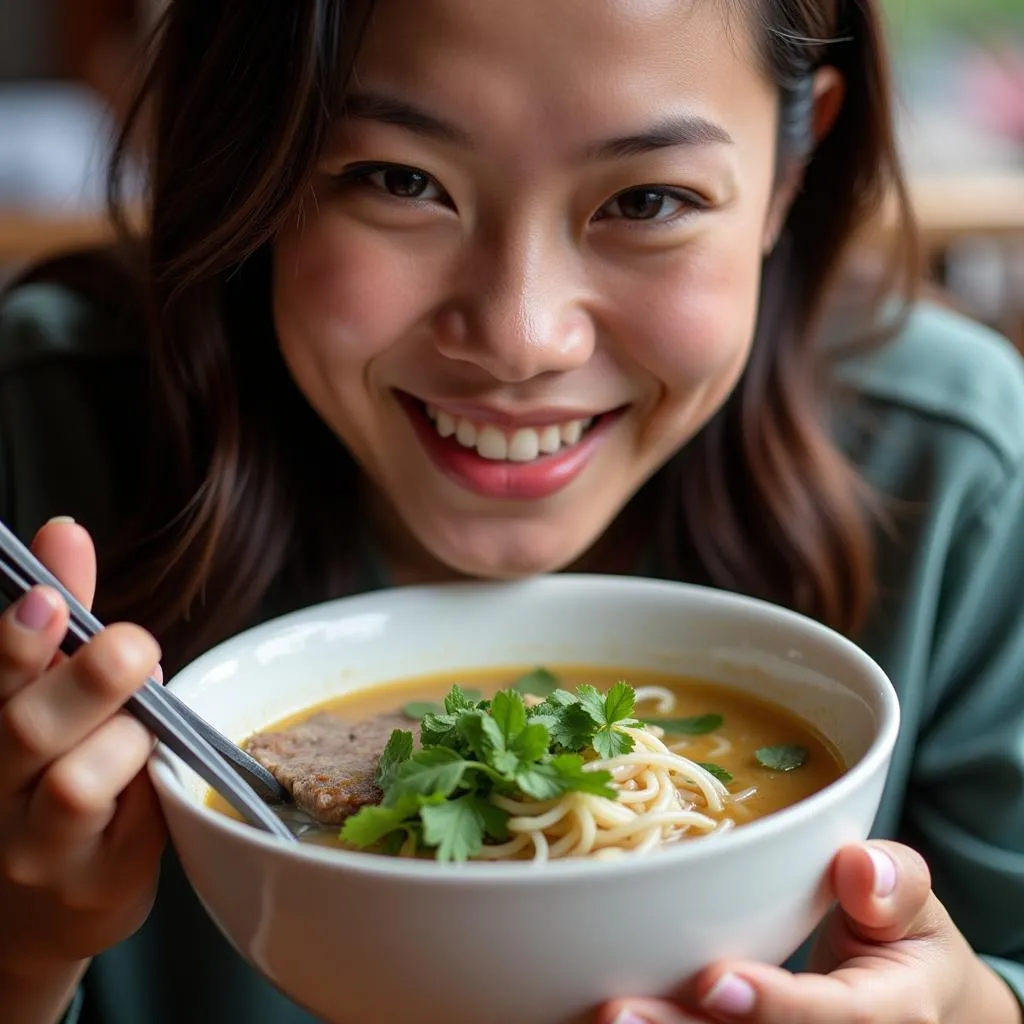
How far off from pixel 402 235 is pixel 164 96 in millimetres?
332

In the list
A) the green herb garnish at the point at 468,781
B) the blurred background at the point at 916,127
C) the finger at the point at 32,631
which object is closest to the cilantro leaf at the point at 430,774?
the green herb garnish at the point at 468,781

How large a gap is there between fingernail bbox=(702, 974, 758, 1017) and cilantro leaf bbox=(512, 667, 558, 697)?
0.42 metres

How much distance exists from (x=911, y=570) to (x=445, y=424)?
59cm

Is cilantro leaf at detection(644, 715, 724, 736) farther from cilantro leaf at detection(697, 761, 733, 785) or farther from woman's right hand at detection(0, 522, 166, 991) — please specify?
woman's right hand at detection(0, 522, 166, 991)

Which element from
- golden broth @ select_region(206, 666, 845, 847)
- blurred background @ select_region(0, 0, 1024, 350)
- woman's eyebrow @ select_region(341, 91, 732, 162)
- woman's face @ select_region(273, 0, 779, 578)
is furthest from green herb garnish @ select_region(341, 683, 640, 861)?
blurred background @ select_region(0, 0, 1024, 350)

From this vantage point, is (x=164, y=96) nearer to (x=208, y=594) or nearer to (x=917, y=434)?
(x=208, y=594)

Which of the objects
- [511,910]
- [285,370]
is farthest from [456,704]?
[285,370]

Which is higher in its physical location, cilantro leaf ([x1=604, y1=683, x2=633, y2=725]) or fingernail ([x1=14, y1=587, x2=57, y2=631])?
fingernail ([x1=14, y1=587, x2=57, y2=631])

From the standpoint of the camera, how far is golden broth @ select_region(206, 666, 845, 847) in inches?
42.3

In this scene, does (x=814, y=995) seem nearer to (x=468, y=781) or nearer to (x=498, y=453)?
(x=468, y=781)

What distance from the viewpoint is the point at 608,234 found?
46.9 inches

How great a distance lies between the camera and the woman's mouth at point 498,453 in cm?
129

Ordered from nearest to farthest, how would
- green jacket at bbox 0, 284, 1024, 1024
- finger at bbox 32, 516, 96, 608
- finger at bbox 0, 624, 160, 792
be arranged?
finger at bbox 0, 624, 160, 792 → finger at bbox 32, 516, 96, 608 → green jacket at bbox 0, 284, 1024, 1024

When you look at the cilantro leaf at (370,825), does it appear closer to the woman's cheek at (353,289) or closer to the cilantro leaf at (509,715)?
the cilantro leaf at (509,715)
